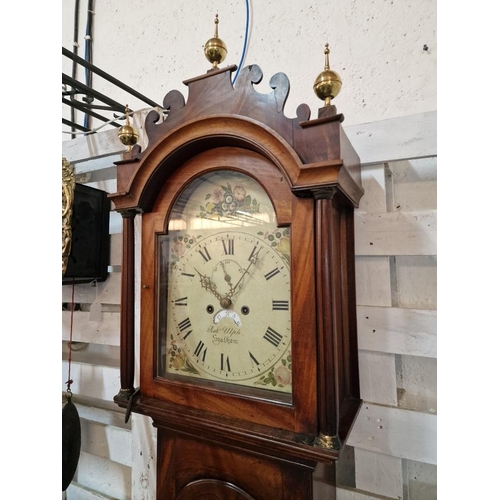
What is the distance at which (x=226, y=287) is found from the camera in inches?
25.4

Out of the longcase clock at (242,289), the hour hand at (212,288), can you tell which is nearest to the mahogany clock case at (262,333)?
the longcase clock at (242,289)

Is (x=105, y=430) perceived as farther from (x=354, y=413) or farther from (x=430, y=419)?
(x=430, y=419)

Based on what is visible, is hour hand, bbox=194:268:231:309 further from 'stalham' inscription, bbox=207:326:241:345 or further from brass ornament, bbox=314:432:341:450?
brass ornament, bbox=314:432:341:450

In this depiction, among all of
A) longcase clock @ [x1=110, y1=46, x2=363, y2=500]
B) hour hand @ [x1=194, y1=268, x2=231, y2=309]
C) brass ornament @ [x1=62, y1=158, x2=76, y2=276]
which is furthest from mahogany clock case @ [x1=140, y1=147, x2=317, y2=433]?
brass ornament @ [x1=62, y1=158, x2=76, y2=276]

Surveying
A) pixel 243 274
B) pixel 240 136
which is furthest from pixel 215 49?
pixel 243 274

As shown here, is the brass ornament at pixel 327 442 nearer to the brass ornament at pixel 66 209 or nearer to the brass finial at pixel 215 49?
the brass finial at pixel 215 49

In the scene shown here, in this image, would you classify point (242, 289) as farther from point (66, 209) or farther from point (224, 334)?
point (66, 209)

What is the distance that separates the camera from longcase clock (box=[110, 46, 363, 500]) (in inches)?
21.1

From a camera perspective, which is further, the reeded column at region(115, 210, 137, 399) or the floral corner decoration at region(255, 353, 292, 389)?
the reeded column at region(115, 210, 137, 399)

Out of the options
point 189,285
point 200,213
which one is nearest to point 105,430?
point 189,285

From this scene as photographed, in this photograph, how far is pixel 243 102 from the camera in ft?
1.96

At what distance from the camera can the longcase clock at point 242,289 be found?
536mm

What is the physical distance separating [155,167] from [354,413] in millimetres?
636

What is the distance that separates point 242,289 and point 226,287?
3 cm
